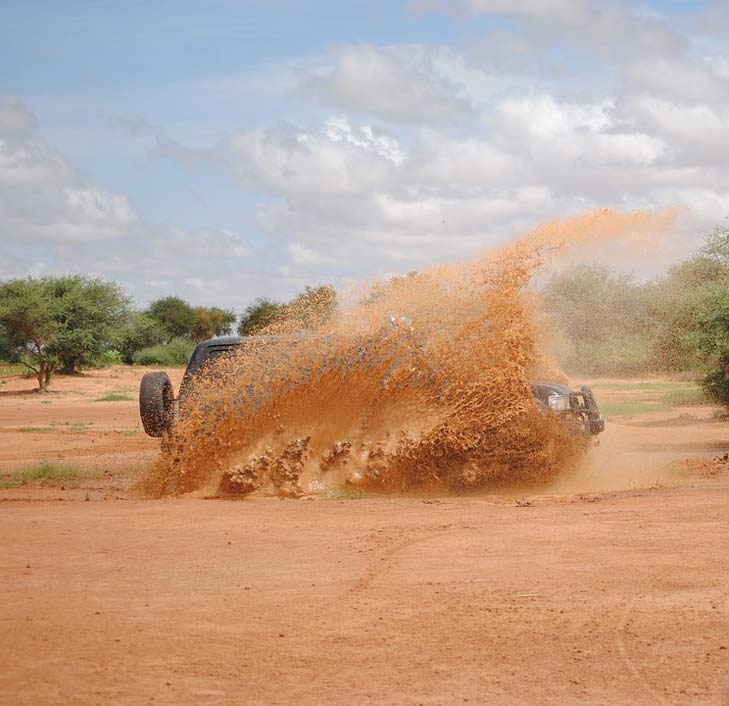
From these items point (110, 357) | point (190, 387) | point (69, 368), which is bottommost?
point (190, 387)

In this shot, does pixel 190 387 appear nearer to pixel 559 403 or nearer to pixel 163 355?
pixel 559 403

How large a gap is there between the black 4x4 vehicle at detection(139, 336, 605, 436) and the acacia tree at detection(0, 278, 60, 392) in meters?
35.7

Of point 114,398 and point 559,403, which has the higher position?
point 559,403

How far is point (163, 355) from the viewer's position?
7175 cm

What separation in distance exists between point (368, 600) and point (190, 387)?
5774 millimetres

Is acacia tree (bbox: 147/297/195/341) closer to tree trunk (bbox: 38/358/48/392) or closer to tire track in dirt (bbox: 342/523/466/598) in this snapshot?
tree trunk (bbox: 38/358/48/392)

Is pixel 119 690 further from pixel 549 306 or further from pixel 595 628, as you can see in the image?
pixel 549 306

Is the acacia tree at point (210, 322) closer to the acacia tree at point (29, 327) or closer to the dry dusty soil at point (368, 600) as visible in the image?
A: the acacia tree at point (29, 327)

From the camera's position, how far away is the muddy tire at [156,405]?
11.8 meters

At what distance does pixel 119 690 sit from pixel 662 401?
32.2 m

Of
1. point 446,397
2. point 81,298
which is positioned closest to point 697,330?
point 446,397

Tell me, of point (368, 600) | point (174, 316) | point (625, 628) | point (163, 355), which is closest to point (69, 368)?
point (163, 355)

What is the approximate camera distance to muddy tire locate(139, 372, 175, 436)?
465 inches

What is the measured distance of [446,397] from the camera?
1220cm
